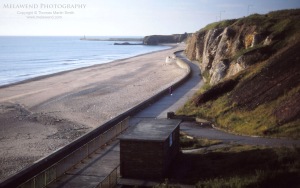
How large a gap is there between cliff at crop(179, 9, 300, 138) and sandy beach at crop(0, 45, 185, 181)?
9.31 m

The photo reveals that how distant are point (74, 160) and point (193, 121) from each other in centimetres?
1061

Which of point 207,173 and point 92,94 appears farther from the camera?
point 92,94

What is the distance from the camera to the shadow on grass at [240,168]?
1208 cm

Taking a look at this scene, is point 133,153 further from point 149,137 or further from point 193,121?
point 193,121

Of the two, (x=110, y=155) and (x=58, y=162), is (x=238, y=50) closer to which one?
(x=110, y=155)

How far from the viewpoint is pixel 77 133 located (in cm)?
2588

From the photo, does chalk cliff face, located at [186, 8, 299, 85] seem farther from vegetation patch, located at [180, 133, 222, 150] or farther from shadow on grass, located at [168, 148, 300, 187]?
shadow on grass, located at [168, 148, 300, 187]

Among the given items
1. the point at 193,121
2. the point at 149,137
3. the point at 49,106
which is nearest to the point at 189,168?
the point at 149,137

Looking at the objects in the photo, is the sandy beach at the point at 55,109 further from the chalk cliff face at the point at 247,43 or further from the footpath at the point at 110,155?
the chalk cliff face at the point at 247,43

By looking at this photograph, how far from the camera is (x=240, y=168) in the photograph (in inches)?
570

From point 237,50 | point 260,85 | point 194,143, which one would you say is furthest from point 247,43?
point 194,143

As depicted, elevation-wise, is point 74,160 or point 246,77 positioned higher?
point 246,77

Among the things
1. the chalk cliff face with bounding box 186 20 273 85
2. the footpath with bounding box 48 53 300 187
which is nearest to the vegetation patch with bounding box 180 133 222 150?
the footpath with bounding box 48 53 300 187

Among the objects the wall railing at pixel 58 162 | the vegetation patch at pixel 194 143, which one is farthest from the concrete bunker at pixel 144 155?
the vegetation patch at pixel 194 143
